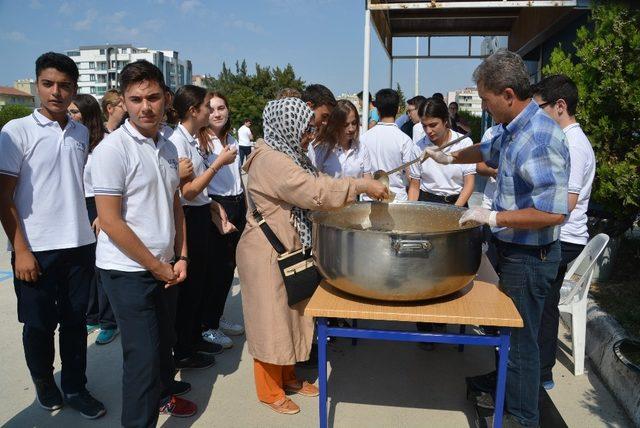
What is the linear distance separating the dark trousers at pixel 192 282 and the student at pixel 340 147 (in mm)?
1016

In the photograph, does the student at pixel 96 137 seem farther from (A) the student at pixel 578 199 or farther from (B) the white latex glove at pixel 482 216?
(A) the student at pixel 578 199

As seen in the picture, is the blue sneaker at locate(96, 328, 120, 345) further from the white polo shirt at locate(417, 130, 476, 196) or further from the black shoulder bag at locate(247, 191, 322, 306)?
the white polo shirt at locate(417, 130, 476, 196)

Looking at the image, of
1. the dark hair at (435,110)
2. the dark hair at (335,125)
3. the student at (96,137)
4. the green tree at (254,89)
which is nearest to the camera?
the student at (96,137)

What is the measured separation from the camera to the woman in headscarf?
2125 millimetres

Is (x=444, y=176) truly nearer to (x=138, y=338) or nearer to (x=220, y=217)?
(x=220, y=217)

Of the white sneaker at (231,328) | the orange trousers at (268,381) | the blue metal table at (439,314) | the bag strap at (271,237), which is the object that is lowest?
the white sneaker at (231,328)

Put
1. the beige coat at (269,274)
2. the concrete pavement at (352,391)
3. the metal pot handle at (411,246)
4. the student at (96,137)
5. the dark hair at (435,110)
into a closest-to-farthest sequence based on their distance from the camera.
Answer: the metal pot handle at (411,246), the beige coat at (269,274), the concrete pavement at (352,391), the student at (96,137), the dark hair at (435,110)

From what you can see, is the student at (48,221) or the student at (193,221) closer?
the student at (48,221)

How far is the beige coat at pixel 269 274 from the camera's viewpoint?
7.37 feet

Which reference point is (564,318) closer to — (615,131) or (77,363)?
(615,131)

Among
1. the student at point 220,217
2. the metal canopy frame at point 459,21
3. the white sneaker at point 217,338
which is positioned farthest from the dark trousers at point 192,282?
the metal canopy frame at point 459,21

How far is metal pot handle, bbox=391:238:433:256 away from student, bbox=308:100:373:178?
1912 mm

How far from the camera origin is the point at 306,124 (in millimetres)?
2301

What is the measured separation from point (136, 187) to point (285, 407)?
1402 millimetres
